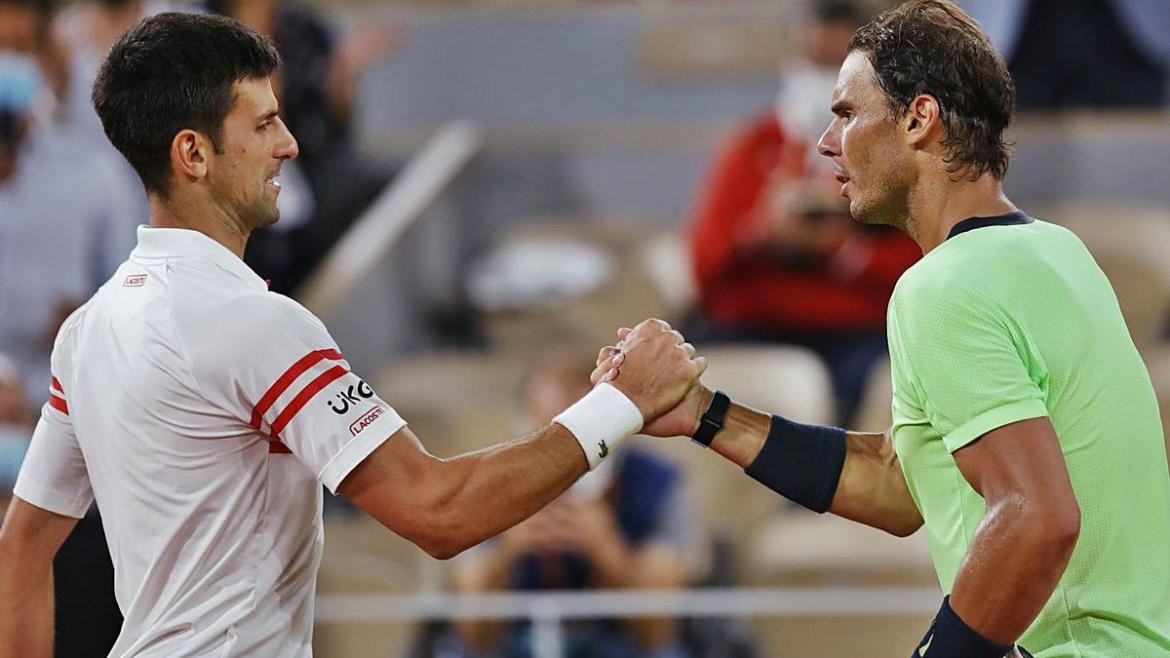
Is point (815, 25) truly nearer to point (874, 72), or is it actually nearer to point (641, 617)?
point (641, 617)

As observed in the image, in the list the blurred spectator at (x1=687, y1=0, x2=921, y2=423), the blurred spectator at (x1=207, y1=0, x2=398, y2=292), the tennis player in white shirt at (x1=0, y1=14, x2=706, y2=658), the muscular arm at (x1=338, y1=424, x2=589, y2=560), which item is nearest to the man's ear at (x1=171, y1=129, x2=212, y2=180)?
the tennis player in white shirt at (x1=0, y1=14, x2=706, y2=658)

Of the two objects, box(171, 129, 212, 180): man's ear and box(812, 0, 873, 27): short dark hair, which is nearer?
box(171, 129, 212, 180): man's ear

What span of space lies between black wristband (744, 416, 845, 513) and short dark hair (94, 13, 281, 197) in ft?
3.12

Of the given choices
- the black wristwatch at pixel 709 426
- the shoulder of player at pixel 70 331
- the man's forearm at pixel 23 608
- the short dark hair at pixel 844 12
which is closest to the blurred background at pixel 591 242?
the short dark hair at pixel 844 12

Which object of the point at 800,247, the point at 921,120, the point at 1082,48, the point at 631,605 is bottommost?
the point at 631,605

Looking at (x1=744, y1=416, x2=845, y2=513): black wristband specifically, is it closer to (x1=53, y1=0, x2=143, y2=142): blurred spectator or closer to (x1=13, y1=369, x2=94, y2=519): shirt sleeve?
(x1=13, y1=369, x2=94, y2=519): shirt sleeve

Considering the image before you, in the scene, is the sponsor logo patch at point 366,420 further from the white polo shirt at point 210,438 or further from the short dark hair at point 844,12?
the short dark hair at point 844,12

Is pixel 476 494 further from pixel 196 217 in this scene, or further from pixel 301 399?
pixel 196 217

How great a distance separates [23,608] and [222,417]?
0.54 m

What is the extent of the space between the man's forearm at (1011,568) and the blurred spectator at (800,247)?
3405 millimetres

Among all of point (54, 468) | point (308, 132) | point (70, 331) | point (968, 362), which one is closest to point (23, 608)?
point (54, 468)

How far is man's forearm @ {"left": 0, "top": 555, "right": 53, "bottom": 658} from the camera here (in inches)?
101

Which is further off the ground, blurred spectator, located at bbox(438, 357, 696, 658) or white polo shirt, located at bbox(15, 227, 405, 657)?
white polo shirt, located at bbox(15, 227, 405, 657)

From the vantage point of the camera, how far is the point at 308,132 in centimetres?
Result: 570
